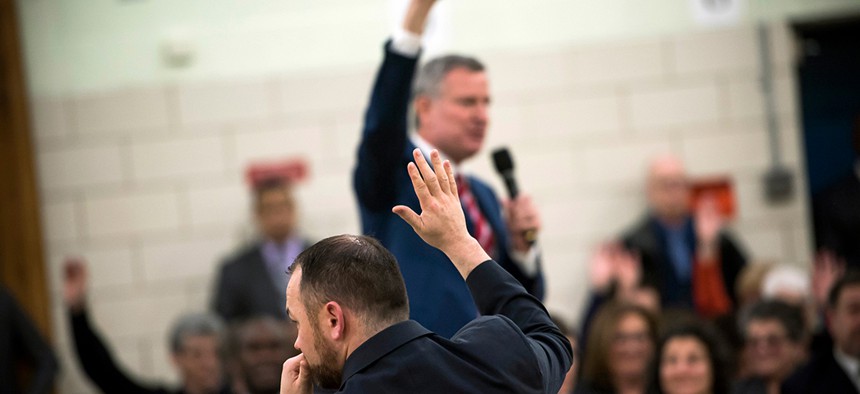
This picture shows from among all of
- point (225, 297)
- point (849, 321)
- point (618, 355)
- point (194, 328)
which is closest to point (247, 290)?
point (225, 297)

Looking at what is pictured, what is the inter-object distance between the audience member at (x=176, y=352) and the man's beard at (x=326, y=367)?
3.08 meters

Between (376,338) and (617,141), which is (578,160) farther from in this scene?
(376,338)

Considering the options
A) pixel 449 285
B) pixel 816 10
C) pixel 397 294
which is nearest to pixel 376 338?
pixel 397 294

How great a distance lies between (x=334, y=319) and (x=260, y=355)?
2929mm

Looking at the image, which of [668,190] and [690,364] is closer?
[690,364]

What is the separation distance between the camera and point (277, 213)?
19.7ft

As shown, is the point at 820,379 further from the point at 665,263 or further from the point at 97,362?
→ the point at 97,362

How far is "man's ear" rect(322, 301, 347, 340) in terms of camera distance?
6.60 ft

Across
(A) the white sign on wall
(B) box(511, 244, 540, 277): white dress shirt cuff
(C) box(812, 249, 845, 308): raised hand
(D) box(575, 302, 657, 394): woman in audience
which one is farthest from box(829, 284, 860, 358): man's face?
(A) the white sign on wall

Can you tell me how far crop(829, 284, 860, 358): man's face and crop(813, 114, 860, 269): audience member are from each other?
1596 millimetres

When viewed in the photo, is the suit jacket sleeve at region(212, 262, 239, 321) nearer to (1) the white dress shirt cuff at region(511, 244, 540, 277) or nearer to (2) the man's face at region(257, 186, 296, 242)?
(2) the man's face at region(257, 186, 296, 242)

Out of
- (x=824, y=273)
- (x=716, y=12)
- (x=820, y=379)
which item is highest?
(x=716, y=12)

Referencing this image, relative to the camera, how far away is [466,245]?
7.11 feet

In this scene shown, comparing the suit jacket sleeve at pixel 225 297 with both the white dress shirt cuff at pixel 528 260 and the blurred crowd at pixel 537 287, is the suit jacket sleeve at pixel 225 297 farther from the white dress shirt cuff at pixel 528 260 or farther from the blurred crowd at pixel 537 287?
the white dress shirt cuff at pixel 528 260
